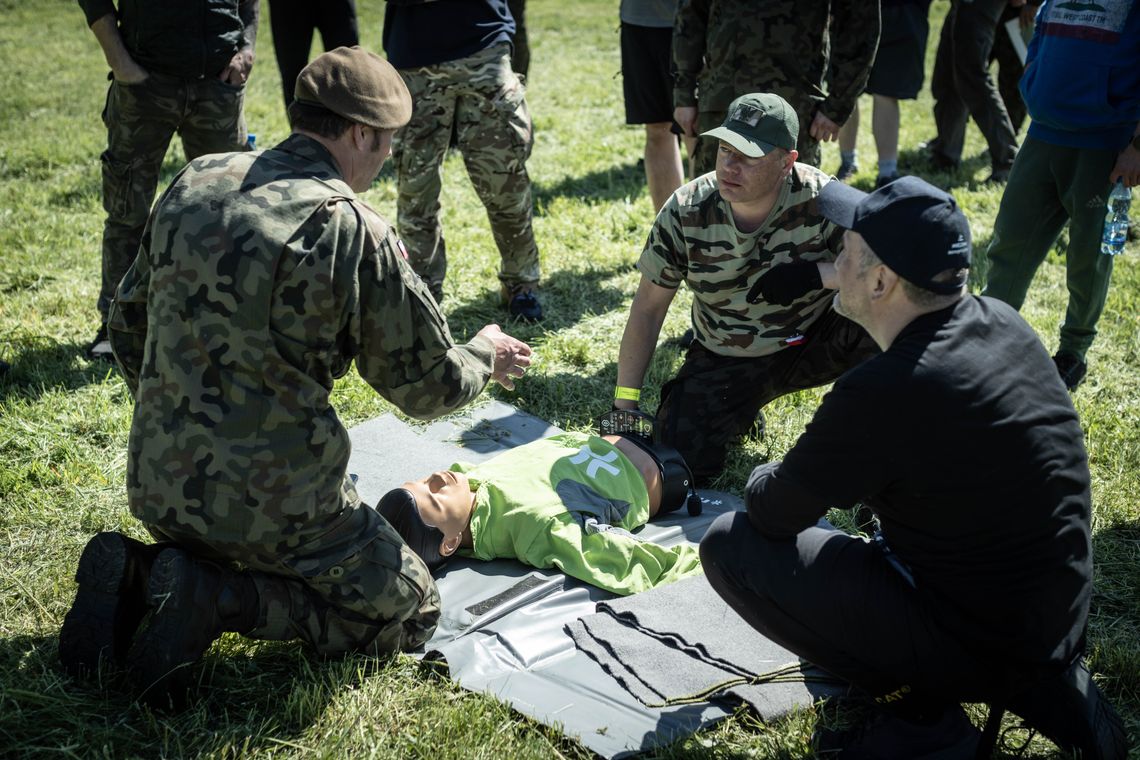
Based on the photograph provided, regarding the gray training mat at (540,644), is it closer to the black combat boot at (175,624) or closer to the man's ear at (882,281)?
the black combat boot at (175,624)

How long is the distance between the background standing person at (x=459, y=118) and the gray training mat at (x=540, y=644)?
1704mm

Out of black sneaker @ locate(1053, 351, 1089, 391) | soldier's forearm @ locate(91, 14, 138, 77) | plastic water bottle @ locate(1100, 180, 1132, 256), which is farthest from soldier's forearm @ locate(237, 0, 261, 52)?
black sneaker @ locate(1053, 351, 1089, 391)

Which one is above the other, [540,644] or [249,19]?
[249,19]

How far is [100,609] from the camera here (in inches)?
110

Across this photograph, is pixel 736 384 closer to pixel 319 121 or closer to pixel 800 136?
pixel 800 136

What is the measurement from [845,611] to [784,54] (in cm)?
317

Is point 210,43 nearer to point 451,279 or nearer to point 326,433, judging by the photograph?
point 451,279

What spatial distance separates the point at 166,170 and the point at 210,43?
3822 millimetres

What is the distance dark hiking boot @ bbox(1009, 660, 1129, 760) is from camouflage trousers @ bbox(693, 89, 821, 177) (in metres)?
3.08

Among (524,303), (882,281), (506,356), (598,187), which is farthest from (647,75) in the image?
(882,281)

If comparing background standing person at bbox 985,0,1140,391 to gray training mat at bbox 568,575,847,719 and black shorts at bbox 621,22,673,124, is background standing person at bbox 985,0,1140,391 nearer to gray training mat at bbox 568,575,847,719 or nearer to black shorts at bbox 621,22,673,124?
black shorts at bbox 621,22,673,124

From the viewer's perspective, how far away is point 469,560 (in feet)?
12.1

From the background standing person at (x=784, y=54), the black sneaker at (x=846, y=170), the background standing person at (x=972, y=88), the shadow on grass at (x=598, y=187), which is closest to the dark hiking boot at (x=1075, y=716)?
the background standing person at (x=784, y=54)

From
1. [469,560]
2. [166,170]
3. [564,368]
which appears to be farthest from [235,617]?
[166,170]
